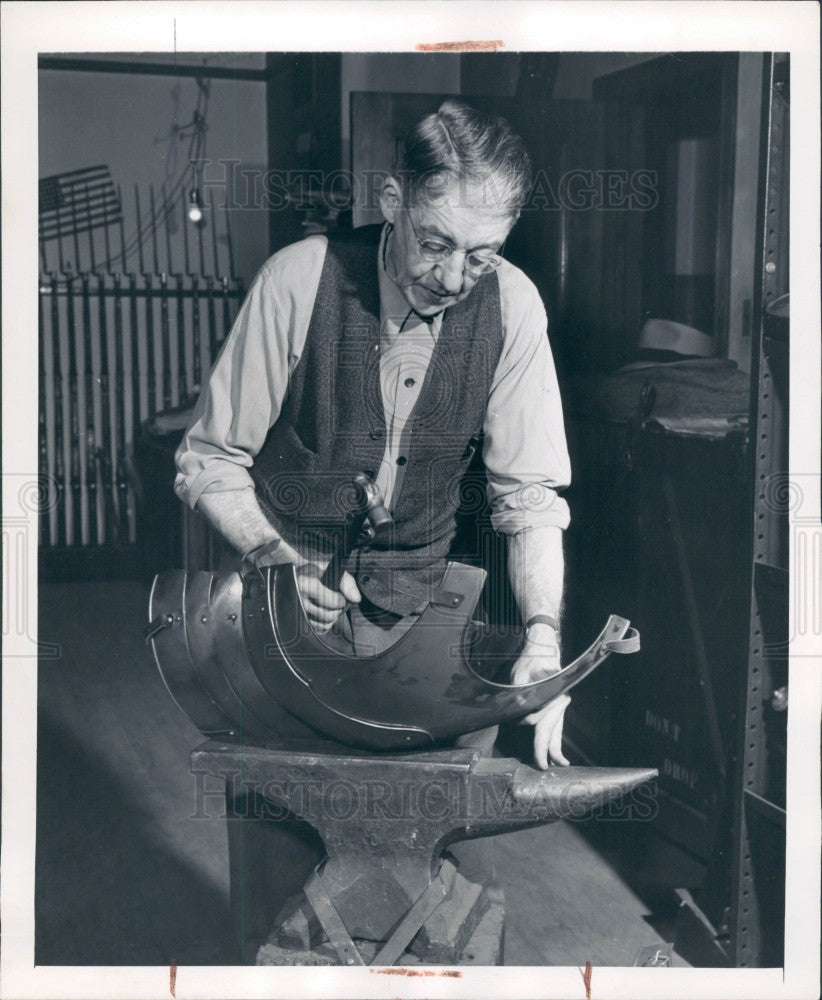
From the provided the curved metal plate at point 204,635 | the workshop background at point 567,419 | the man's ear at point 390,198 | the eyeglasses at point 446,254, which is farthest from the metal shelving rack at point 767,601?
the curved metal plate at point 204,635

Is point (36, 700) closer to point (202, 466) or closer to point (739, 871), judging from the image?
point (202, 466)

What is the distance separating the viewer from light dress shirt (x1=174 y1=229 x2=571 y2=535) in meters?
1.71

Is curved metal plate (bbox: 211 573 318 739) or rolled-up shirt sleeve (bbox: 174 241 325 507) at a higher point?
rolled-up shirt sleeve (bbox: 174 241 325 507)

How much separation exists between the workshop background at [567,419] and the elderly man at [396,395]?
2.1 inches

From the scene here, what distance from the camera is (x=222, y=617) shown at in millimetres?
1678

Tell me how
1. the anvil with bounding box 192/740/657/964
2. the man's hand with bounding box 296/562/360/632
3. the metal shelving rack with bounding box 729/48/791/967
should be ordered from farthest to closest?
1. the metal shelving rack with bounding box 729/48/791/967
2. the man's hand with bounding box 296/562/360/632
3. the anvil with bounding box 192/740/657/964

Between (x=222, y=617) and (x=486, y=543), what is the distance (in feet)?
1.48

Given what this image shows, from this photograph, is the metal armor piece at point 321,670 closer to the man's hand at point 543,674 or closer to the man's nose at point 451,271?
the man's hand at point 543,674

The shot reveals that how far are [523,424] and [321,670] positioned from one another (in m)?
0.53

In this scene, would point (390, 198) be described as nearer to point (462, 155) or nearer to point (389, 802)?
point (462, 155)

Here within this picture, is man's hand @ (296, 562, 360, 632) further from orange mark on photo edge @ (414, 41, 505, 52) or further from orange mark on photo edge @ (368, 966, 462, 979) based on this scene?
orange mark on photo edge @ (414, 41, 505, 52)

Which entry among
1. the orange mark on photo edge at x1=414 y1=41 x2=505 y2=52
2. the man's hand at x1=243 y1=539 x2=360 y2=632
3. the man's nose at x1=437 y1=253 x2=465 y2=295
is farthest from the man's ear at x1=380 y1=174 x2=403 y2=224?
the man's hand at x1=243 y1=539 x2=360 y2=632

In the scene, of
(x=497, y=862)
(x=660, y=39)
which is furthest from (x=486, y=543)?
(x=660, y=39)

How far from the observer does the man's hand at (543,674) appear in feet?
5.79
